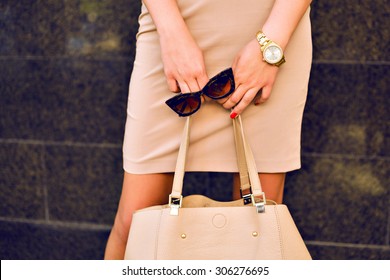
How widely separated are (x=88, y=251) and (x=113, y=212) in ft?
0.87

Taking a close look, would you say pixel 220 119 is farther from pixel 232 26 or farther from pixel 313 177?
pixel 313 177

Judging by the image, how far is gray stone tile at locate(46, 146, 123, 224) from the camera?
2.56 m

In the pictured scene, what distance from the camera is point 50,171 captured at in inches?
103

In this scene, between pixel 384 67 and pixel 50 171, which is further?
pixel 50 171

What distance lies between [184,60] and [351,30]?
1102mm

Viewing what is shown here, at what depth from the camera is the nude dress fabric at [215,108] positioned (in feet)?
→ 5.04

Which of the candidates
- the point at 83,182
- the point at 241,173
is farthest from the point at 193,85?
the point at 83,182

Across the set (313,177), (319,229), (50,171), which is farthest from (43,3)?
(319,229)

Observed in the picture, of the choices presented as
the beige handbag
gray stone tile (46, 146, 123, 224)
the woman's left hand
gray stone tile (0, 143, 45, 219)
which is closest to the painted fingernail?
the woman's left hand

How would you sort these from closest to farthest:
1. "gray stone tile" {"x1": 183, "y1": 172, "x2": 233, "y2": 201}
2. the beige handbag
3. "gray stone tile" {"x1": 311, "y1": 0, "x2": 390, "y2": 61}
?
the beige handbag → "gray stone tile" {"x1": 311, "y1": 0, "x2": 390, "y2": 61} → "gray stone tile" {"x1": 183, "y1": 172, "x2": 233, "y2": 201}

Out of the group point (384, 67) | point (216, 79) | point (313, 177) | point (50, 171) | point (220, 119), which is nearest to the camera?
point (216, 79)

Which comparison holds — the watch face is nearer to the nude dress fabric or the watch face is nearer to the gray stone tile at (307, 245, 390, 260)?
the nude dress fabric

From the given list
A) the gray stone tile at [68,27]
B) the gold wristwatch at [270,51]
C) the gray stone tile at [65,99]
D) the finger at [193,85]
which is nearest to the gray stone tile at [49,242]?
the gray stone tile at [65,99]

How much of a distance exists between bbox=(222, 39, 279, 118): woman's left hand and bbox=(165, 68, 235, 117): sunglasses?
2 cm
